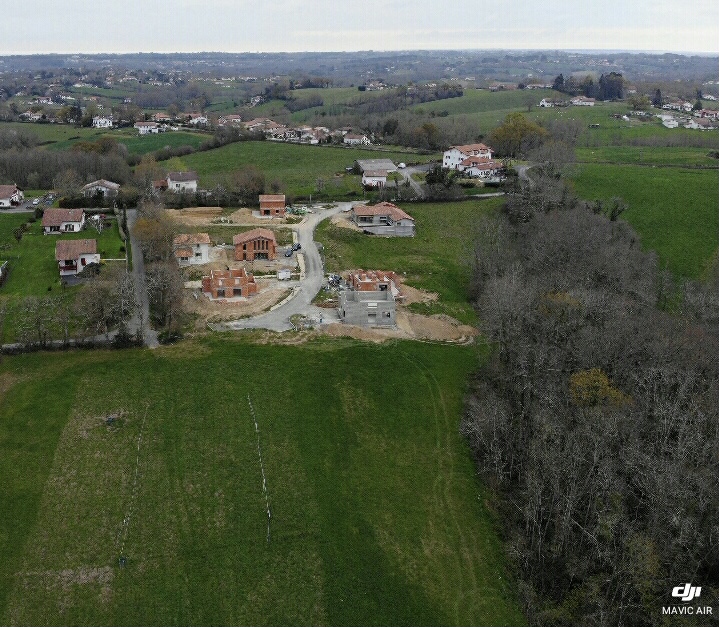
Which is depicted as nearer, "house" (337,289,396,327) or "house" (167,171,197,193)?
"house" (337,289,396,327)

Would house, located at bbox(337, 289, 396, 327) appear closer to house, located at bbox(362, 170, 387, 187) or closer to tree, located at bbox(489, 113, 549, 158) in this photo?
house, located at bbox(362, 170, 387, 187)

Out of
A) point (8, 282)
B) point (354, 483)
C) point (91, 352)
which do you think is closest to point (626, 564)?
point (354, 483)

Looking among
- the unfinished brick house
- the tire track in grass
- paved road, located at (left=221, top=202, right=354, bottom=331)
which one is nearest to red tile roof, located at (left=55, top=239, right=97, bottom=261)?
paved road, located at (left=221, top=202, right=354, bottom=331)

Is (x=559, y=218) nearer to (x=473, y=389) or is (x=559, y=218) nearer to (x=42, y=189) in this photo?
(x=473, y=389)

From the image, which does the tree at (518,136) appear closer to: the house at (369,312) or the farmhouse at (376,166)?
the farmhouse at (376,166)

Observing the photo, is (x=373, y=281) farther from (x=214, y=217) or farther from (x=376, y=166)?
(x=376, y=166)

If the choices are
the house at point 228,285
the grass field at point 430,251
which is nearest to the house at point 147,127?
the grass field at point 430,251
